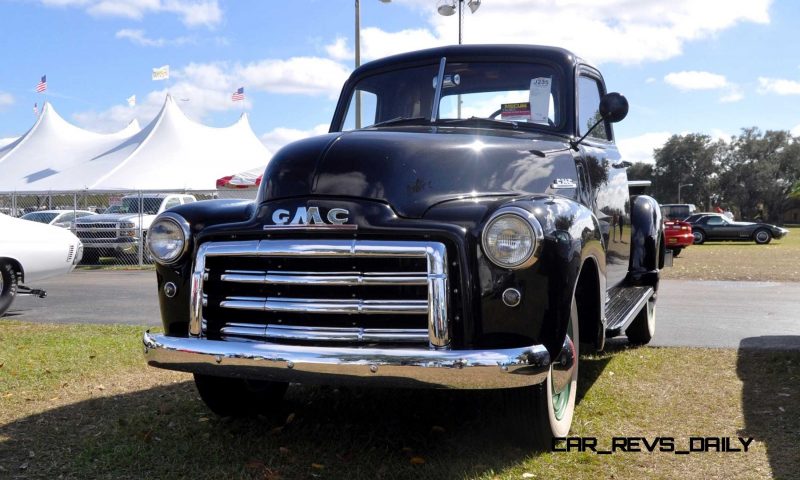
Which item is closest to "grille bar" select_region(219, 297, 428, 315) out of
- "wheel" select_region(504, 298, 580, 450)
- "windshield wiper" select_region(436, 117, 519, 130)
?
"wheel" select_region(504, 298, 580, 450)

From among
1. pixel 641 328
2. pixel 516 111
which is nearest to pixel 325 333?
pixel 516 111

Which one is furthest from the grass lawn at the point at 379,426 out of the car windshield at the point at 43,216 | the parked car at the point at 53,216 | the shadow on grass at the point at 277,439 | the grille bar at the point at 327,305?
the car windshield at the point at 43,216

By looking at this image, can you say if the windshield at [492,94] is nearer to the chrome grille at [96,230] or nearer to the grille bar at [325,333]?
the grille bar at [325,333]

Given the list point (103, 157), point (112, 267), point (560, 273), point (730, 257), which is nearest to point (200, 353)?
point (560, 273)

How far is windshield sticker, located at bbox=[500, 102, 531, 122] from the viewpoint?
4734 millimetres

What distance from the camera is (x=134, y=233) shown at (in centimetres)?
1775

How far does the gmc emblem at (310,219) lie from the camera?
11.1ft

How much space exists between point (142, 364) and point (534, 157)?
355 cm

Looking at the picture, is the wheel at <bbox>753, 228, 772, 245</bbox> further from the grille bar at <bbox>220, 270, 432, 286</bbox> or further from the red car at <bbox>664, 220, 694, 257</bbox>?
the grille bar at <bbox>220, 270, 432, 286</bbox>

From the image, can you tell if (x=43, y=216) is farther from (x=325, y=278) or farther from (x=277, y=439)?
(x=325, y=278)

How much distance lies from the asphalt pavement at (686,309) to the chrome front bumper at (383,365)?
4.06 m

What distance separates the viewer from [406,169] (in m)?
3.59

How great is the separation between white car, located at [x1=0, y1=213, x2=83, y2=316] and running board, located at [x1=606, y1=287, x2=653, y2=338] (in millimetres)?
6373

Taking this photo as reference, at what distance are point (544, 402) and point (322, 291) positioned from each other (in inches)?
46.0
